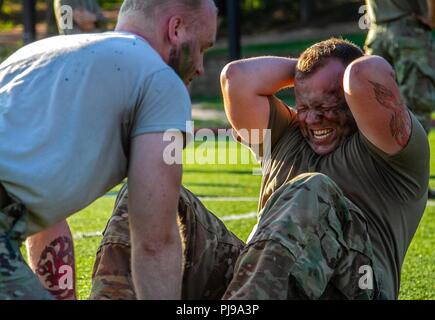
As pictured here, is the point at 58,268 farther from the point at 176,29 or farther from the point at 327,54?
the point at 327,54

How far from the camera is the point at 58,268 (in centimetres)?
401

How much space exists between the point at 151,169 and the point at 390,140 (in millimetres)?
1156

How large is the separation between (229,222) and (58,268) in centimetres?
322

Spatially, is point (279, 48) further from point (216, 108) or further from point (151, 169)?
point (151, 169)

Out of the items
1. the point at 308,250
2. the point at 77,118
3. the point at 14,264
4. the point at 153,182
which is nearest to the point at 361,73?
the point at 308,250

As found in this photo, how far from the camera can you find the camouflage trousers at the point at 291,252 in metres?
3.38

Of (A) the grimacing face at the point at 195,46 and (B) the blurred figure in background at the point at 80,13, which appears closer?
(A) the grimacing face at the point at 195,46

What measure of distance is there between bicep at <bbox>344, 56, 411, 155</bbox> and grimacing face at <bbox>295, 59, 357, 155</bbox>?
8.2 inches

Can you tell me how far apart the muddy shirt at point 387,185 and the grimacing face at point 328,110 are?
0.07m

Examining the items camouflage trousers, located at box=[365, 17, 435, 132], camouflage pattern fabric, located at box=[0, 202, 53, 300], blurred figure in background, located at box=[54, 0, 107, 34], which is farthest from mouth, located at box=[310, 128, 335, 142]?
blurred figure in background, located at box=[54, 0, 107, 34]

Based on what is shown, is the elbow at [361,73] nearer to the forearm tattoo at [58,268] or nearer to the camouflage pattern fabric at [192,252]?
the camouflage pattern fabric at [192,252]

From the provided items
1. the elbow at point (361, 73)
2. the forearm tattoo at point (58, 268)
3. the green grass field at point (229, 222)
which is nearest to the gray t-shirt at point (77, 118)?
the forearm tattoo at point (58, 268)

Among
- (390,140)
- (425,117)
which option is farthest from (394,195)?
(425,117)
